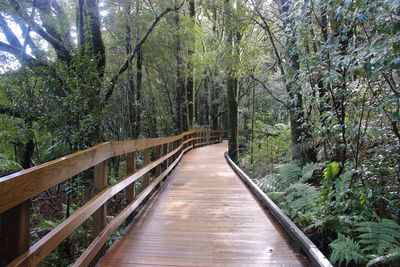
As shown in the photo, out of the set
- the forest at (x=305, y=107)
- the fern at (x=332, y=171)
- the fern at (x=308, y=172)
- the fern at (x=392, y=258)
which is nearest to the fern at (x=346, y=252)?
the forest at (x=305, y=107)

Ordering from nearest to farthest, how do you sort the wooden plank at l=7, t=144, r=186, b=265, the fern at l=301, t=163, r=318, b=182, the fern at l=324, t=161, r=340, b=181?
the wooden plank at l=7, t=144, r=186, b=265, the fern at l=324, t=161, r=340, b=181, the fern at l=301, t=163, r=318, b=182

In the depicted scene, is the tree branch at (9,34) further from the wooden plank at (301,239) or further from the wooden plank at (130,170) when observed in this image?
the wooden plank at (301,239)

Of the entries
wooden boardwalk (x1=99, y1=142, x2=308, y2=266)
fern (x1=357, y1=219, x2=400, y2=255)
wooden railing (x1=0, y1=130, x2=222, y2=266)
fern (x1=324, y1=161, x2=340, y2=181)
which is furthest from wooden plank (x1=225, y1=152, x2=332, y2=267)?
wooden railing (x1=0, y1=130, x2=222, y2=266)

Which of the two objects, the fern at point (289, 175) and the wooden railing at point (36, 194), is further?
the fern at point (289, 175)

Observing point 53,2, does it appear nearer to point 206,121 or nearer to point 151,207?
point 151,207

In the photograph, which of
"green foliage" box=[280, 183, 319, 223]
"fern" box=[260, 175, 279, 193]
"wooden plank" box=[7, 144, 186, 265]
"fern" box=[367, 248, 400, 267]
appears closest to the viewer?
"wooden plank" box=[7, 144, 186, 265]

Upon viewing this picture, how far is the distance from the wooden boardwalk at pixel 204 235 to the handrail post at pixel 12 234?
1243 millimetres

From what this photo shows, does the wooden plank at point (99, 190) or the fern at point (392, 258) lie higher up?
the wooden plank at point (99, 190)

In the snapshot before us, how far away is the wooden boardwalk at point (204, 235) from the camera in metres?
2.78

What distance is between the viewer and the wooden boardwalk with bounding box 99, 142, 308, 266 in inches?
109

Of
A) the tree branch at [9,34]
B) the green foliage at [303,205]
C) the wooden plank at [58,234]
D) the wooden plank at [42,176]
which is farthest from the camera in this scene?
the tree branch at [9,34]

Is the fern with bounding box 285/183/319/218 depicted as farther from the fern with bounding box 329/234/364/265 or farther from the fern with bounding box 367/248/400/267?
the fern with bounding box 367/248/400/267

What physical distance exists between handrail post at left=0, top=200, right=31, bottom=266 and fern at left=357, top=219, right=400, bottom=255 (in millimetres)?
3051

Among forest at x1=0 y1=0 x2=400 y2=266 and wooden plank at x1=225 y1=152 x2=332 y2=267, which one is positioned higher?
forest at x1=0 y1=0 x2=400 y2=266
